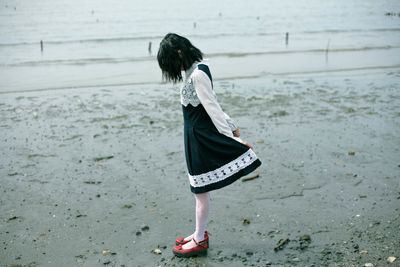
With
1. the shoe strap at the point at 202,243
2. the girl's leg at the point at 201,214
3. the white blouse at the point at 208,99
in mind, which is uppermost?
the white blouse at the point at 208,99

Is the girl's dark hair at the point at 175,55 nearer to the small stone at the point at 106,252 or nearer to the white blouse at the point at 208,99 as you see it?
the white blouse at the point at 208,99

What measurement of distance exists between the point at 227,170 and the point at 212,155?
0.61ft

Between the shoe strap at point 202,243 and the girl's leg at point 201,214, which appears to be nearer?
the girl's leg at point 201,214

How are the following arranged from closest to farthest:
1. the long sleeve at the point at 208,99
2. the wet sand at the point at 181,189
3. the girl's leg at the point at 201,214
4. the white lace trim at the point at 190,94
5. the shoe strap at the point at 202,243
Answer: the long sleeve at the point at 208,99 < the white lace trim at the point at 190,94 < the girl's leg at the point at 201,214 < the shoe strap at the point at 202,243 < the wet sand at the point at 181,189

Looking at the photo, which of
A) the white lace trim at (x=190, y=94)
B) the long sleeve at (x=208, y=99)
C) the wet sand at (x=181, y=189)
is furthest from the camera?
the wet sand at (x=181, y=189)

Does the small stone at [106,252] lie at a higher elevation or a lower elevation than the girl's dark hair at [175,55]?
lower

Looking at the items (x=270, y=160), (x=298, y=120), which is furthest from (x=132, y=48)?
(x=270, y=160)

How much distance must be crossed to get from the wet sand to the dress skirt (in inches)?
32.0

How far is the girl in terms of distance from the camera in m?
3.35

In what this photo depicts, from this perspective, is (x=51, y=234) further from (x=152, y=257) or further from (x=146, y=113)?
(x=146, y=113)

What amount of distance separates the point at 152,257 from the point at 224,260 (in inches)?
26.8

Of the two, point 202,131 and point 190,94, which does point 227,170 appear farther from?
point 190,94

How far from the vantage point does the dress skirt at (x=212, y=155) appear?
346cm

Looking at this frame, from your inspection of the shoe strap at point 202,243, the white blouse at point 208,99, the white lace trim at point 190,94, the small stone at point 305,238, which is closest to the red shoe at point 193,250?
the shoe strap at point 202,243
